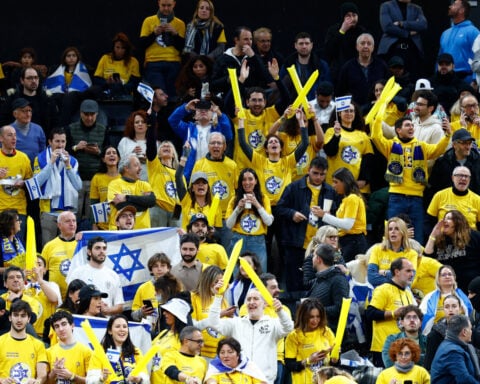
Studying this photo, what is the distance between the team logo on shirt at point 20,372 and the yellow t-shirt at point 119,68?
8.02 m

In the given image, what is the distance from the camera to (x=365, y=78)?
23.1 m

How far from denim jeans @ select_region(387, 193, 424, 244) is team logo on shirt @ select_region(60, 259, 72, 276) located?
3.98m

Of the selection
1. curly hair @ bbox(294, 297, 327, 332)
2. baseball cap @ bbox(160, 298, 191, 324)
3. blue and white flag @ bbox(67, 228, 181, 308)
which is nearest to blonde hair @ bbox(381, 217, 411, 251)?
curly hair @ bbox(294, 297, 327, 332)

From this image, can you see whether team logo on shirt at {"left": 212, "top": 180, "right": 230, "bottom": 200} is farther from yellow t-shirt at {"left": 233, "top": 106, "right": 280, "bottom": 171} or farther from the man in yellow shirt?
the man in yellow shirt

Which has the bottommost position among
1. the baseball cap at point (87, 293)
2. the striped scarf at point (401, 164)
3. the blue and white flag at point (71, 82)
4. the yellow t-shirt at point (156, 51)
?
the baseball cap at point (87, 293)

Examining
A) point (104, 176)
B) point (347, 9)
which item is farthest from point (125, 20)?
point (104, 176)

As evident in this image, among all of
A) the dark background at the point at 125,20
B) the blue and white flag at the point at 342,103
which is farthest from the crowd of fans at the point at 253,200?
the dark background at the point at 125,20

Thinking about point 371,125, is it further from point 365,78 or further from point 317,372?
point 317,372

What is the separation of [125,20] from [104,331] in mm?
9763

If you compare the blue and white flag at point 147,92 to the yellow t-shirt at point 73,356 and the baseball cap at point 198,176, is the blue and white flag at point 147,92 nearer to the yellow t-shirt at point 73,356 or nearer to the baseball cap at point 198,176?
the baseball cap at point 198,176

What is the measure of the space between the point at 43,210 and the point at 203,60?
323 cm

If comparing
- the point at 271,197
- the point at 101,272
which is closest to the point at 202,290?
the point at 101,272

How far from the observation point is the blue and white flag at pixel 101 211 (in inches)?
798

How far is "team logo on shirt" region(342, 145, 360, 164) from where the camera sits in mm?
21375
